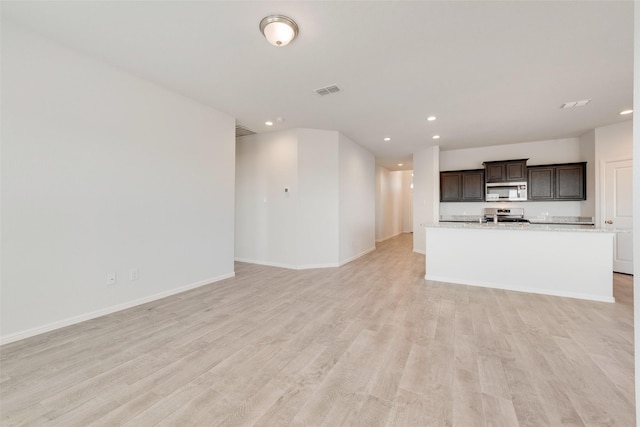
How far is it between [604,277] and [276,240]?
5231 millimetres

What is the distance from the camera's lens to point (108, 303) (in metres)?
2.96

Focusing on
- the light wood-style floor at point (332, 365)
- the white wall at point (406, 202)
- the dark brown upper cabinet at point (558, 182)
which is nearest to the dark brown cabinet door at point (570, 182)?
the dark brown upper cabinet at point (558, 182)

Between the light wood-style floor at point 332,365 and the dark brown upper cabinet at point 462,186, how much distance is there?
3590mm

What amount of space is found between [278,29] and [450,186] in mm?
6129

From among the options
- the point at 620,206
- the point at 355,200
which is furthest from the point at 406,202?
the point at 620,206

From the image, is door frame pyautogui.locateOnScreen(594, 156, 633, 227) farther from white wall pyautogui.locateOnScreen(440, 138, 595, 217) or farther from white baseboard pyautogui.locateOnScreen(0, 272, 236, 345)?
white baseboard pyautogui.locateOnScreen(0, 272, 236, 345)

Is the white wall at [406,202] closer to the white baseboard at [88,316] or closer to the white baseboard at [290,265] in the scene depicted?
the white baseboard at [290,265]

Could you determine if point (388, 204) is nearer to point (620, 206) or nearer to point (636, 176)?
point (620, 206)

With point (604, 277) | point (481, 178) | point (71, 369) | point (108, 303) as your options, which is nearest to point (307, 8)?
point (71, 369)

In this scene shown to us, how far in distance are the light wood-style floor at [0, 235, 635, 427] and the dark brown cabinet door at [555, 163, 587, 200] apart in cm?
320

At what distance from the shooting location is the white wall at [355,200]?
5.73 m

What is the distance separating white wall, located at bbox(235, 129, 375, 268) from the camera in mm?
5211

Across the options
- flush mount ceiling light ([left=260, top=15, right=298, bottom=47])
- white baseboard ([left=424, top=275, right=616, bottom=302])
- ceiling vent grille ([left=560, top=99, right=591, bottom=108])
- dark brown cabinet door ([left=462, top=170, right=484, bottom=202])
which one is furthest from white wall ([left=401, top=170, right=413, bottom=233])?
flush mount ceiling light ([left=260, top=15, right=298, bottom=47])

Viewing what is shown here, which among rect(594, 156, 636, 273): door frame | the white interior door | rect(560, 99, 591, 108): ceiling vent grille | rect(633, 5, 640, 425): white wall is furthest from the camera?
rect(594, 156, 636, 273): door frame
